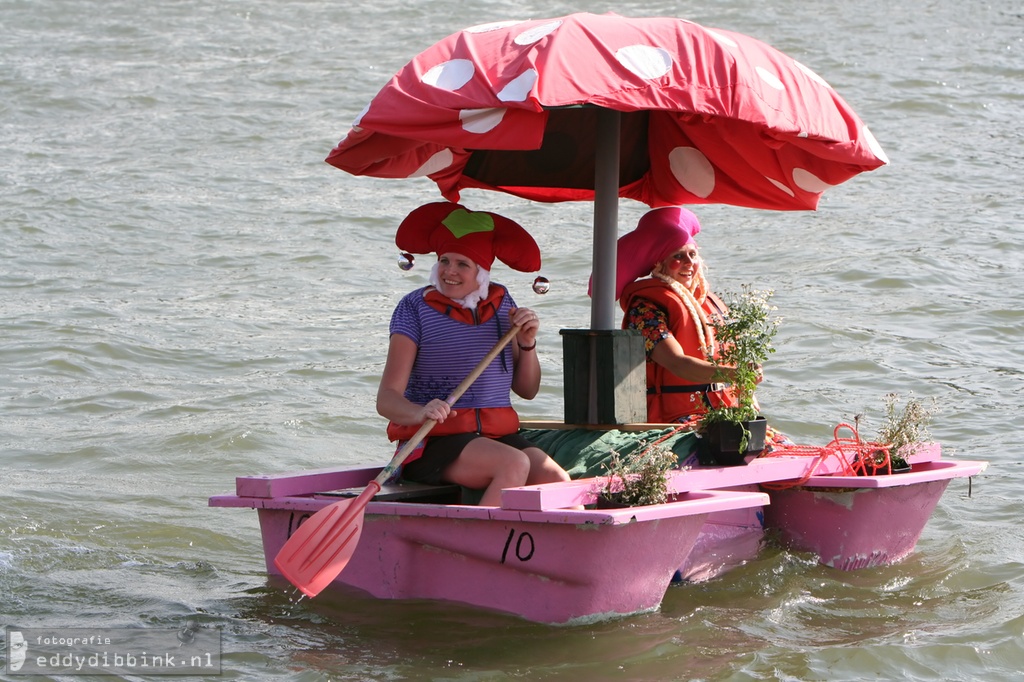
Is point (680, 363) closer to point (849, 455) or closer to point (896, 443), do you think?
point (849, 455)

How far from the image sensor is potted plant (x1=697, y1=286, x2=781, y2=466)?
487 cm

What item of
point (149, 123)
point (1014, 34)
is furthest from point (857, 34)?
point (149, 123)

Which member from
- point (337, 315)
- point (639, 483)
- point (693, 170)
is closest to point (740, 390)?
point (639, 483)

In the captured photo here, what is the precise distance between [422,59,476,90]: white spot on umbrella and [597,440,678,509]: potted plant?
1.34m

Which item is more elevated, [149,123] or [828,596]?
[149,123]

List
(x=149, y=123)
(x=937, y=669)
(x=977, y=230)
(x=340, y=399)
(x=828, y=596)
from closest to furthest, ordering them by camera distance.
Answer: (x=937, y=669) < (x=828, y=596) < (x=340, y=399) < (x=977, y=230) < (x=149, y=123)

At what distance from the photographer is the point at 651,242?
213 inches

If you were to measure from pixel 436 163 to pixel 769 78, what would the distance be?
1.33 meters

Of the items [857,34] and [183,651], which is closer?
[183,651]

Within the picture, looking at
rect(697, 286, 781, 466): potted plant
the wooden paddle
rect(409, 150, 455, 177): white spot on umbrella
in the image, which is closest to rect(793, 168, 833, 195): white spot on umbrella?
rect(697, 286, 781, 466): potted plant

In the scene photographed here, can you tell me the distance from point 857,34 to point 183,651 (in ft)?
48.6

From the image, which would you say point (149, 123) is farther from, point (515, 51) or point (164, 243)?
point (515, 51)

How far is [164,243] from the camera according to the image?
12367mm

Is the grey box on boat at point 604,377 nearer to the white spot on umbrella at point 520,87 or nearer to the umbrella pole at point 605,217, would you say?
the umbrella pole at point 605,217
